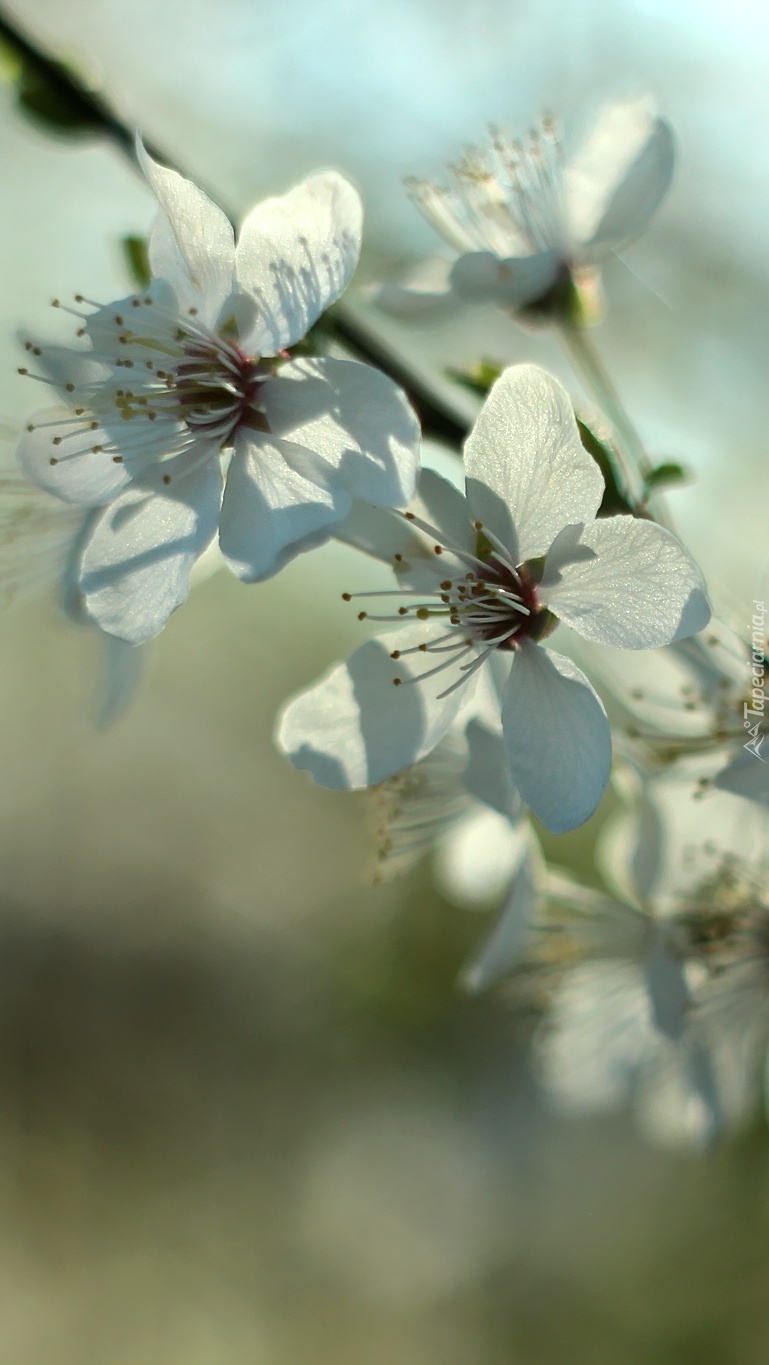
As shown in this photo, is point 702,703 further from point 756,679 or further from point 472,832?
point 472,832

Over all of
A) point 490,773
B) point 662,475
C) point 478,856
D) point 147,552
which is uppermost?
point 662,475

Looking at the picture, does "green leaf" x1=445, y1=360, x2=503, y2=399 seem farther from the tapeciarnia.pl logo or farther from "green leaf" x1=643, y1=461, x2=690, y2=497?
the tapeciarnia.pl logo

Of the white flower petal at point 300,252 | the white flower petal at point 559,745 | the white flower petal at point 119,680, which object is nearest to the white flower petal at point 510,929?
the white flower petal at point 559,745

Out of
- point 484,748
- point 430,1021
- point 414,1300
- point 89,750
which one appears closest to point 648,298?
point 484,748

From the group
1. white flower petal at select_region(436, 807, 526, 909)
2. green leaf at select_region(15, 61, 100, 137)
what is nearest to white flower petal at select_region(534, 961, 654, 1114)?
white flower petal at select_region(436, 807, 526, 909)

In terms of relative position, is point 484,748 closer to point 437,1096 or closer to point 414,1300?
point 437,1096

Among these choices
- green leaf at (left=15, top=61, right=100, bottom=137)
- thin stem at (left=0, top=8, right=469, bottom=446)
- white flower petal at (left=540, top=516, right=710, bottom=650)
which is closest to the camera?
white flower petal at (left=540, top=516, right=710, bottom=650)

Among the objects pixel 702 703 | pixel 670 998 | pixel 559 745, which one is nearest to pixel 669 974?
pixel 670 998
